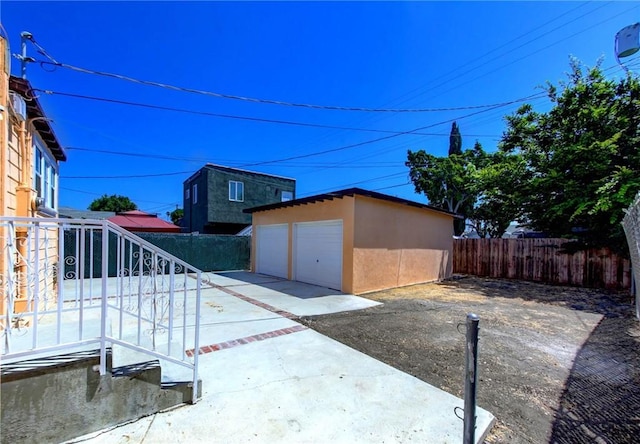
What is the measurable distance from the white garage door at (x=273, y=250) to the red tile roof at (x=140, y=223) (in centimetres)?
600

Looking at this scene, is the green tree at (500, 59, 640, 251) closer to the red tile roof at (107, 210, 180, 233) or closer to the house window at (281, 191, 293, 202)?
the house window at (281, 191, 293, 202)

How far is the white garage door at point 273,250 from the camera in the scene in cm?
1112

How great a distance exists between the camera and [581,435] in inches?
93.2

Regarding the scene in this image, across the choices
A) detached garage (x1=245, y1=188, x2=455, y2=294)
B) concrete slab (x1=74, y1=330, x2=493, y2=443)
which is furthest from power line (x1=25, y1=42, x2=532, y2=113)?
concrete slab (x1=74, y1=330, x2=493, y2=443)

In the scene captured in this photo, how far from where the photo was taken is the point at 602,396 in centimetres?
296

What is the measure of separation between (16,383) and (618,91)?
16.4m

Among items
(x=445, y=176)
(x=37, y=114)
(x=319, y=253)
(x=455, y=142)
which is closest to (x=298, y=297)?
(x=319, y=253)

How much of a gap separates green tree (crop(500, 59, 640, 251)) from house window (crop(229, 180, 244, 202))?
15.3 meters

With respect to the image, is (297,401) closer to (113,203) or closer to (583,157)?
(583,157)

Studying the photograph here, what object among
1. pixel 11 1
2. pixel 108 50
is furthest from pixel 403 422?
pixel 108 50

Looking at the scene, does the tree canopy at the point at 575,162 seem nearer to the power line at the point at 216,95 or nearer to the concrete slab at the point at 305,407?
the power line at the point at 216,95

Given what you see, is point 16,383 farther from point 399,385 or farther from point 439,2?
point 439,2

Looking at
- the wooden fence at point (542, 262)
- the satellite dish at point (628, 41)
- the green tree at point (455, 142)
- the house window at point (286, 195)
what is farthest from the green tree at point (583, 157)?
the house window at point (286, 195)

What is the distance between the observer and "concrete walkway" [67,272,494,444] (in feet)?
7.30
